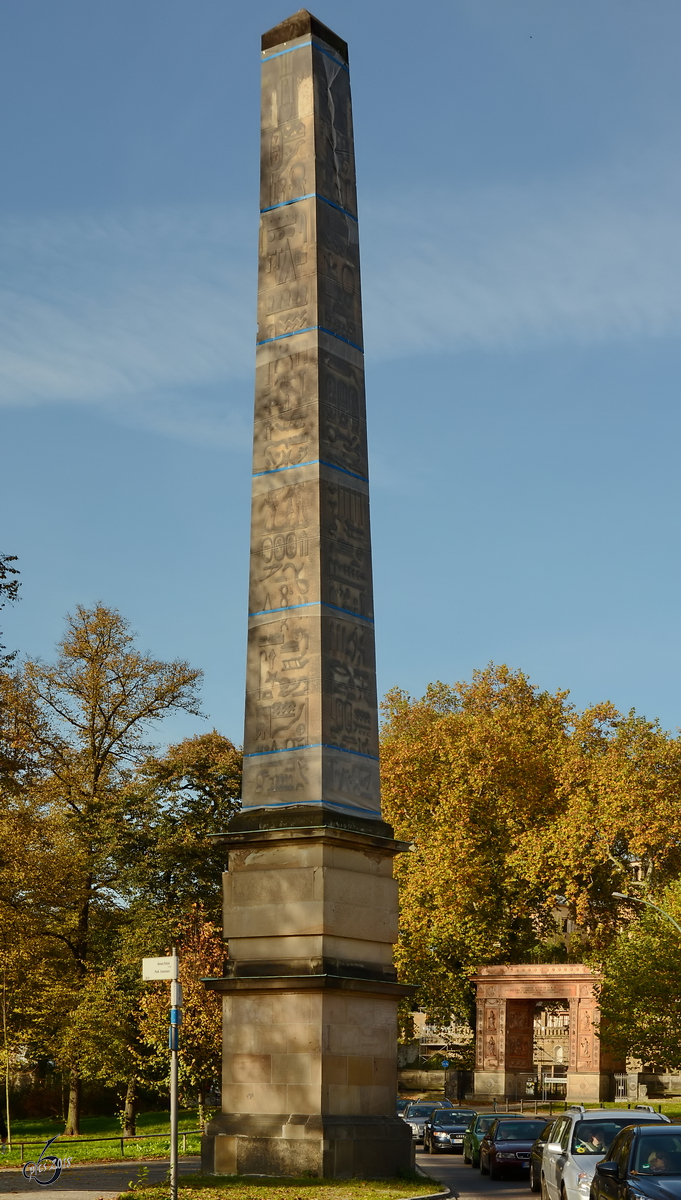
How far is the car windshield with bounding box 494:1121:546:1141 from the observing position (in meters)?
29.7

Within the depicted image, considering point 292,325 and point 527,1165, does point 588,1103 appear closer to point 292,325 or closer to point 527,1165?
point 527,1165

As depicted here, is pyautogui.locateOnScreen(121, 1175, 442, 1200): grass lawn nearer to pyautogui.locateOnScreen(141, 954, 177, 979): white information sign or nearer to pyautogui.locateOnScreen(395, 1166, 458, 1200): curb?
pyautogui.locateOnScreen(395, 1166, 458, 1200): curb

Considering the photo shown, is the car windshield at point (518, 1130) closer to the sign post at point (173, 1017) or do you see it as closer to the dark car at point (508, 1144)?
the dark car at point (508, 1144)

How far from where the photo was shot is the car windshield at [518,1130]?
2967 cm

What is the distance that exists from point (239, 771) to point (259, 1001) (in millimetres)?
29294

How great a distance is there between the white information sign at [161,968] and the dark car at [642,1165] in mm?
4702

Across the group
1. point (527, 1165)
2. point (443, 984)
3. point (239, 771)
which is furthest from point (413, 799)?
point (527, 1165)

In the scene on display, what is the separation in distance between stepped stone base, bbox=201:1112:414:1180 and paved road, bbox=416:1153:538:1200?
106 cm

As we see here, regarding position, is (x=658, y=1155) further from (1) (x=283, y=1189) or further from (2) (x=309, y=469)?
(2) (x=309, y=469)

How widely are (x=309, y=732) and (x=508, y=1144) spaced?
1314 cm

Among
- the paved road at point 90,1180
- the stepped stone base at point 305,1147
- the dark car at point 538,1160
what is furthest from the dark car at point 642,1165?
the dark car at point 538,1160

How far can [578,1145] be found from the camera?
18.7 m

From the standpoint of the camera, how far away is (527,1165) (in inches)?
1129

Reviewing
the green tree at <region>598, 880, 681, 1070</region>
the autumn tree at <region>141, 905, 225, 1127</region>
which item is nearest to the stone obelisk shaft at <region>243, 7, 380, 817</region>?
the autumn tree at <region>141, 905, 225, 1127</region>
